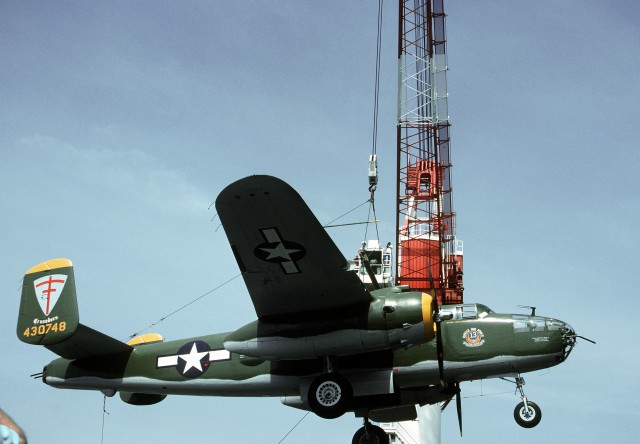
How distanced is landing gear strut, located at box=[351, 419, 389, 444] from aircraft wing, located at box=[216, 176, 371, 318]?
4214 mm

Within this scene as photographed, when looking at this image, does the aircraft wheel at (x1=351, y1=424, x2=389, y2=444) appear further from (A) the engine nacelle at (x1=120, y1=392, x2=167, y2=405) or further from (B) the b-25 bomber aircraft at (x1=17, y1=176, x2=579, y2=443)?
(A) the engine nacelle at (x1=120, y1=392, x2=167, y2=405)

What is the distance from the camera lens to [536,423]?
18.7 m

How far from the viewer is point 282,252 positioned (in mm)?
16422

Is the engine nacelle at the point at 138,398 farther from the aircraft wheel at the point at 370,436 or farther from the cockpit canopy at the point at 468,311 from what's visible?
the cockpit canopy at the point at 468,311

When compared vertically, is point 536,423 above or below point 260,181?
below

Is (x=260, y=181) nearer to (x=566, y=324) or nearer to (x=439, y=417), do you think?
(x=566, y=324)

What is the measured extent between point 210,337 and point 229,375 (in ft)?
3.73

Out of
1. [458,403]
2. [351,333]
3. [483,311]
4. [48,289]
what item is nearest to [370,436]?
[458,403]

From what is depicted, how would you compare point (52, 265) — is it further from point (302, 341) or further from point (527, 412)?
point (527, 412)

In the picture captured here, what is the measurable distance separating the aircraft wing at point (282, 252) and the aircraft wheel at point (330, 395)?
1.68 m

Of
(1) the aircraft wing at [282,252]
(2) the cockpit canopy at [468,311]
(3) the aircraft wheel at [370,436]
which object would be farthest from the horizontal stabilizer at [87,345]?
(2) the cockpit canopy at [468,311]

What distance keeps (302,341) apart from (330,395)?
54.4 inches

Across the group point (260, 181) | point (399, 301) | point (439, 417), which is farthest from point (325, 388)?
point (439, 417)

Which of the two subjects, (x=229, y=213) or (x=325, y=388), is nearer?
(x=229, y=213)
